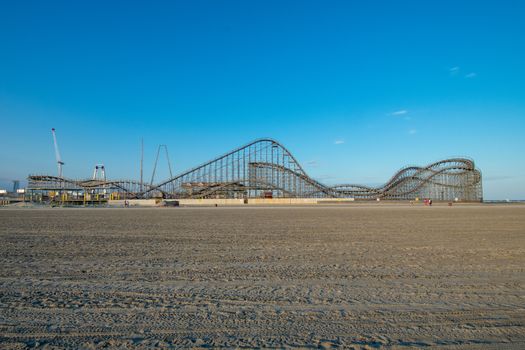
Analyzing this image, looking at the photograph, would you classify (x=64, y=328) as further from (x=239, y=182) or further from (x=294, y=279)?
(x=239, y=182)

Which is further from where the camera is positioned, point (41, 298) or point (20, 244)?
point (20, 244)

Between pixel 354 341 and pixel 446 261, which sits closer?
pixel 354 341

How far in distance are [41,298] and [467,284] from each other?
172 inches

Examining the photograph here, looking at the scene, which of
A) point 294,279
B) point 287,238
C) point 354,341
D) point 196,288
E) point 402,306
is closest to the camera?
point 354,341

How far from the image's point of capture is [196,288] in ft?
11.3

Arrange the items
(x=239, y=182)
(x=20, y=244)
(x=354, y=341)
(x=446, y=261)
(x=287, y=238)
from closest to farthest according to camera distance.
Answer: (x=354, y=341) < (x=446, y=261) < (x=20, y=244) < (x=287, y=238) < (x=239, y=182)

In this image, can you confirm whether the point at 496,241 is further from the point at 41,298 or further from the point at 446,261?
the point at 41,298

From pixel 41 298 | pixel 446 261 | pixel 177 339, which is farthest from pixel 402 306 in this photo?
pixel 41 298

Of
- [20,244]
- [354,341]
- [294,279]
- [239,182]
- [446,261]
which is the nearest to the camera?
[354,341]

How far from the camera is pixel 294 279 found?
3785 mm

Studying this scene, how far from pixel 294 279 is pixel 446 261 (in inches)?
101

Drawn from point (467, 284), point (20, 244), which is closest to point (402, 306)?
point (467, 284)

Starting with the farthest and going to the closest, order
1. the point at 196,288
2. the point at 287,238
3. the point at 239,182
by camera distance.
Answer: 1. the point at 239,182
2. the point at 287,238
3. the point at 196,288

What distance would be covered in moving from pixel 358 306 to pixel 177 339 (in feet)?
5.13
